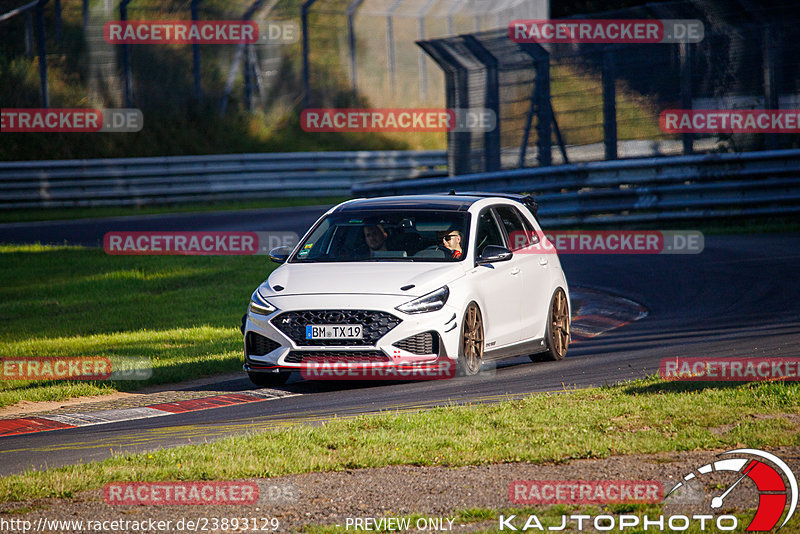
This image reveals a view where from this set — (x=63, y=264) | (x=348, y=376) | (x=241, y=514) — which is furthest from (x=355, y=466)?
(x=63, y=264)

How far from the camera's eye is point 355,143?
1389 inches

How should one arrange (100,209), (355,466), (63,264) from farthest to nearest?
(100,209), (63,264), (355,466)

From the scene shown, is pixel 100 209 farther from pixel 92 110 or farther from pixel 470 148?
pixel 470 148

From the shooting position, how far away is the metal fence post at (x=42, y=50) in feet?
95.7

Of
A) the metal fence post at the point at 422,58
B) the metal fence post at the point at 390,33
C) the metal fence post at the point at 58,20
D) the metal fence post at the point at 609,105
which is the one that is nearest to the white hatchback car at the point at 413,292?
the metal fence post at the point at 609,105

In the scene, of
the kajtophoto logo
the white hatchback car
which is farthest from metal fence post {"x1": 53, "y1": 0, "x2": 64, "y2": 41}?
the kajtophoto logo

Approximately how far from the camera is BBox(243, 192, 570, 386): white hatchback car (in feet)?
30.9

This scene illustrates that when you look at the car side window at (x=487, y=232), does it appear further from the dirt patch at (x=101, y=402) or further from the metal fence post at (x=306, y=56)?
the metal fence post at (x=306, y=56)

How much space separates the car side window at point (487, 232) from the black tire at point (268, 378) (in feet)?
6.91

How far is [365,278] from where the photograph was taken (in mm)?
9750

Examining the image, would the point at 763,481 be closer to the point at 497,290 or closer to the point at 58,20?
the point at 497,290

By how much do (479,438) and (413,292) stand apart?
8.06ft

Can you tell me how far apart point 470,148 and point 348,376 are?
13.2 m

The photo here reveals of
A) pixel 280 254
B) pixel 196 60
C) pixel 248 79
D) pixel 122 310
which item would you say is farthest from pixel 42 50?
pixel 280 254
